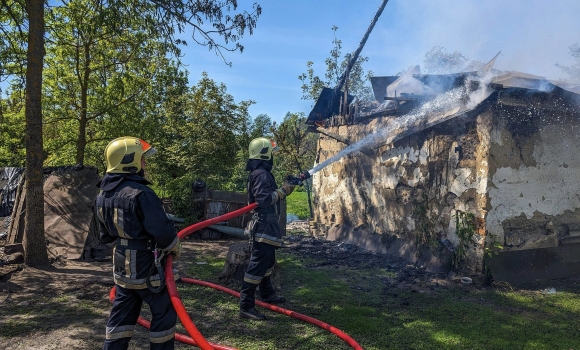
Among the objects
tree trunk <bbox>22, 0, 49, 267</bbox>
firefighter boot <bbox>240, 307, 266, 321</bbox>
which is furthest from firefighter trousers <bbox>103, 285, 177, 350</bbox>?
tree trunk <bbox>22, 0, 49, 267</bbox>

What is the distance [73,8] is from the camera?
827 cm

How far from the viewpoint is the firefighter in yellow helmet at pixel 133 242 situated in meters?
2.94

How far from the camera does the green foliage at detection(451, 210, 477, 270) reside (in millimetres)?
6145

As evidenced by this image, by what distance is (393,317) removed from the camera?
4.61 meters

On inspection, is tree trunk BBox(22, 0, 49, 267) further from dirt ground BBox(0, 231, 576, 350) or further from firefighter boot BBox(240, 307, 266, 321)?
firefighter boot BBox(240, 307, 266, 321)

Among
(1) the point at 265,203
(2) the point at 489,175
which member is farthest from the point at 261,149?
(2) the point at 489,175

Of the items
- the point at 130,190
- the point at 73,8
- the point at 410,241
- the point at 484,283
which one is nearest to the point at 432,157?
the point at 410,241

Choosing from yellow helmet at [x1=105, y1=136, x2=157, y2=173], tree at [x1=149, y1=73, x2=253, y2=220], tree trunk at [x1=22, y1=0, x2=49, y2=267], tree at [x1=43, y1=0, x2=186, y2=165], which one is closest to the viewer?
yellow helmet at [x1=105, y1=136, x2=157, y2=173]

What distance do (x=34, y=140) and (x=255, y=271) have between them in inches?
179

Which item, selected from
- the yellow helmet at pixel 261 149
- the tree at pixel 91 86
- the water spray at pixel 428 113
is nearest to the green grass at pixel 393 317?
the water spray at pixel 428 113

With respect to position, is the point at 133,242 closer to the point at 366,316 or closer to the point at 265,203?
the point at 265,203

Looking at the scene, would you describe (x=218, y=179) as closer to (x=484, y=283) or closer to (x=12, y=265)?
(x=12, y=265)

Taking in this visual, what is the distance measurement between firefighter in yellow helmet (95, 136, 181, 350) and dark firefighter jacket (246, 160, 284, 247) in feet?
5.63

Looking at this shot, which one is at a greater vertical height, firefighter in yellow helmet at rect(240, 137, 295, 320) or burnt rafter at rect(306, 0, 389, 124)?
burnt rafter at rect(306, 0, 389, 124)
